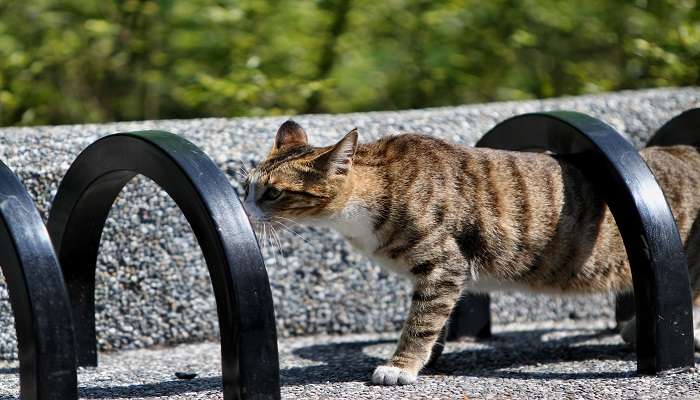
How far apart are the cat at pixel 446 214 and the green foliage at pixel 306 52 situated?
6.20 ft

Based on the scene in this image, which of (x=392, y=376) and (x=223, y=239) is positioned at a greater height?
(x=223, y=239)

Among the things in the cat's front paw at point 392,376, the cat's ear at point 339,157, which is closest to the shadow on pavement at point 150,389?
the cat's front paw at point 392,376

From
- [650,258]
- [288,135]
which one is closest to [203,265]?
[288,135]

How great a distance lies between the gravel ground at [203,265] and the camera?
4.13 metres

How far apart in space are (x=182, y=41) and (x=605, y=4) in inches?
105

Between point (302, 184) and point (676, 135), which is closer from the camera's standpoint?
point (302, 184)

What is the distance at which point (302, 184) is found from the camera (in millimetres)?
3529

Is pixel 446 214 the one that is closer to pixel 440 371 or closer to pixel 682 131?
pixel 440 371

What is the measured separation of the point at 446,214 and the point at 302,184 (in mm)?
533

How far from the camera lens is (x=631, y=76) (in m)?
6.61

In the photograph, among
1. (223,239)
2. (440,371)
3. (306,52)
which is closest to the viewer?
(223,239)

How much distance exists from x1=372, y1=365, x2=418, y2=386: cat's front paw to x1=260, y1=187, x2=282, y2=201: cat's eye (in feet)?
2.34

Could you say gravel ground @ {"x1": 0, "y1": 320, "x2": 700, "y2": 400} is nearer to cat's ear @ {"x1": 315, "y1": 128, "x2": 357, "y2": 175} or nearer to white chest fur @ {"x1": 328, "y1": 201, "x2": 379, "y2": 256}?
white chest fur @ {"x1": 328, "y1": 201, "x2": 379, "y2": 256}

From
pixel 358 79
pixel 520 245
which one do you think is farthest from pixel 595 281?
pixel 358 79
